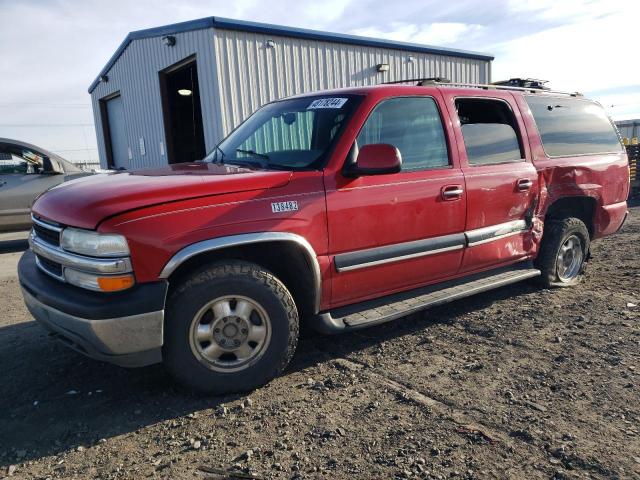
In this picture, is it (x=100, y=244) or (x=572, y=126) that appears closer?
(x=100, y=244)

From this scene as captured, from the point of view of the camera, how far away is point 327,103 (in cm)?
372

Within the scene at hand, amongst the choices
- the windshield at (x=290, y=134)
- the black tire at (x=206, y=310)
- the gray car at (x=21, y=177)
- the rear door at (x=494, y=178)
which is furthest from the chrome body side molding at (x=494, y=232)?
the gray car at (x=21, y=177)

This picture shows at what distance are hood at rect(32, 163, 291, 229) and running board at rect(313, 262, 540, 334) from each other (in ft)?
3.27

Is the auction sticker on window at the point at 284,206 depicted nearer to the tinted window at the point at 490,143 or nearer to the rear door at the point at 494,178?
the rear door at the point at 494,178

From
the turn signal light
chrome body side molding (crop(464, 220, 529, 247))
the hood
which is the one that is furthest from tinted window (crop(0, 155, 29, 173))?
chrome body side molding (crop(464, 220, 529, 247))

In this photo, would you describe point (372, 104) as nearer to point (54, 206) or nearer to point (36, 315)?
point (54, 206)

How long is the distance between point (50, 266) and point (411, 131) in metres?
2.66

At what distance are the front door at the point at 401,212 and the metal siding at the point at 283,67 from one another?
7.11 m

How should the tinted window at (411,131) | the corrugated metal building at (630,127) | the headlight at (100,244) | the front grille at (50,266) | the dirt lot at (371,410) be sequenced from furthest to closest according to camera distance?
the corrugated metal building at (630,127) → the tinted window at (411,131) → the front grille at (50,266) → the headlight at (100,244) → the dirt lot at (371,410)

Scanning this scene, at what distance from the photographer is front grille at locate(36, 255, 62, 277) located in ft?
9.53

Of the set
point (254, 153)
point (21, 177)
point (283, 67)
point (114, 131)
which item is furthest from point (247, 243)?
point (114, 131)

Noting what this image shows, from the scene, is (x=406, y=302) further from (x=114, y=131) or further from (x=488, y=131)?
(x=114, y=131)

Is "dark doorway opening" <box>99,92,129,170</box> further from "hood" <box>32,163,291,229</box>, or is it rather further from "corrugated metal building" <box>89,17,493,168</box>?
"hood" <box>32,163,291,229</box>

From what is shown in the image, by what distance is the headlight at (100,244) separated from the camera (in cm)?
259
